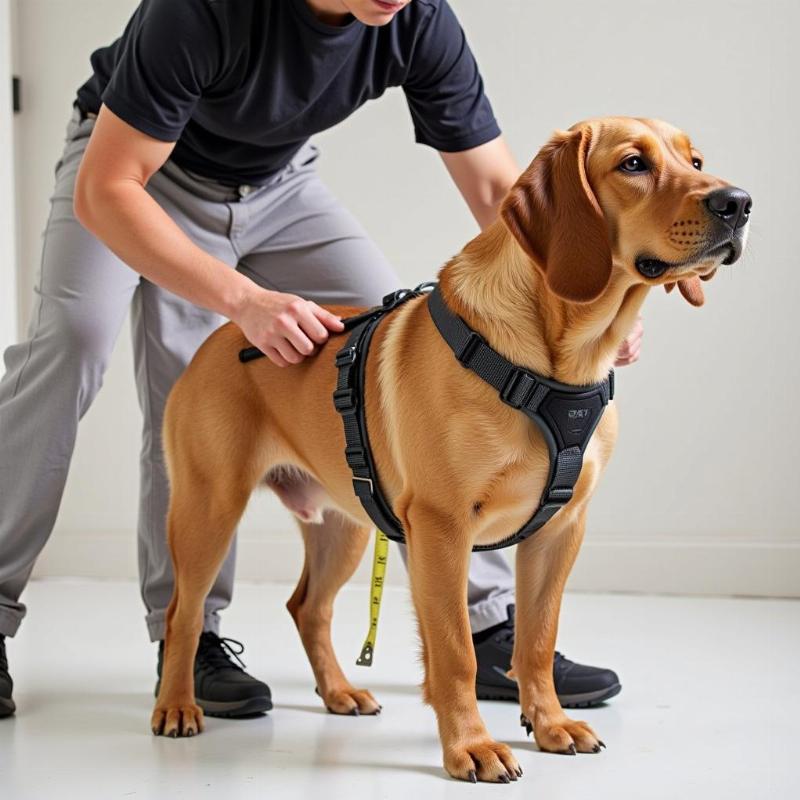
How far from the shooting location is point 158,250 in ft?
7.48

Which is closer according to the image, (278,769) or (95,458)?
(278,769)

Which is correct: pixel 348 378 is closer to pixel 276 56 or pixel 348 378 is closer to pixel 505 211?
pixel 505 211

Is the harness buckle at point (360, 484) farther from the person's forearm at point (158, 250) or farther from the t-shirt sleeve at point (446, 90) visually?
the t-shirt sleeve at point (446, 90)

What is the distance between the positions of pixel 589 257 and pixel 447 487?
43 centimetres

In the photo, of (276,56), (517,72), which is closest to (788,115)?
(517,72)

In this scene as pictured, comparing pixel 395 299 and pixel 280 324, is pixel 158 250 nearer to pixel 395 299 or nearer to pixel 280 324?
pixel 280 324

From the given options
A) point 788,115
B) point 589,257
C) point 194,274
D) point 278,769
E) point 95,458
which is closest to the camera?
point 589,257

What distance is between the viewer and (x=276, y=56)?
2369mm

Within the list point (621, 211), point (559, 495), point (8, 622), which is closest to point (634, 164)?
point (621, 211)

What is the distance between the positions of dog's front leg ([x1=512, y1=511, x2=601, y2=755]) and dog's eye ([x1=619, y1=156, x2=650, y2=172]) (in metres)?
0.63

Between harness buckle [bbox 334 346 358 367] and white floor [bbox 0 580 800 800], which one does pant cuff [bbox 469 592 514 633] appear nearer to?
white floor [bbox 0 580 800 800]

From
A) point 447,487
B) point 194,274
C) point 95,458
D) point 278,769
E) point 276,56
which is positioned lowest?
point 95,458

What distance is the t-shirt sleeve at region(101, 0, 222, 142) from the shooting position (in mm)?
2262

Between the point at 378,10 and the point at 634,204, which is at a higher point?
the point at 378,10
